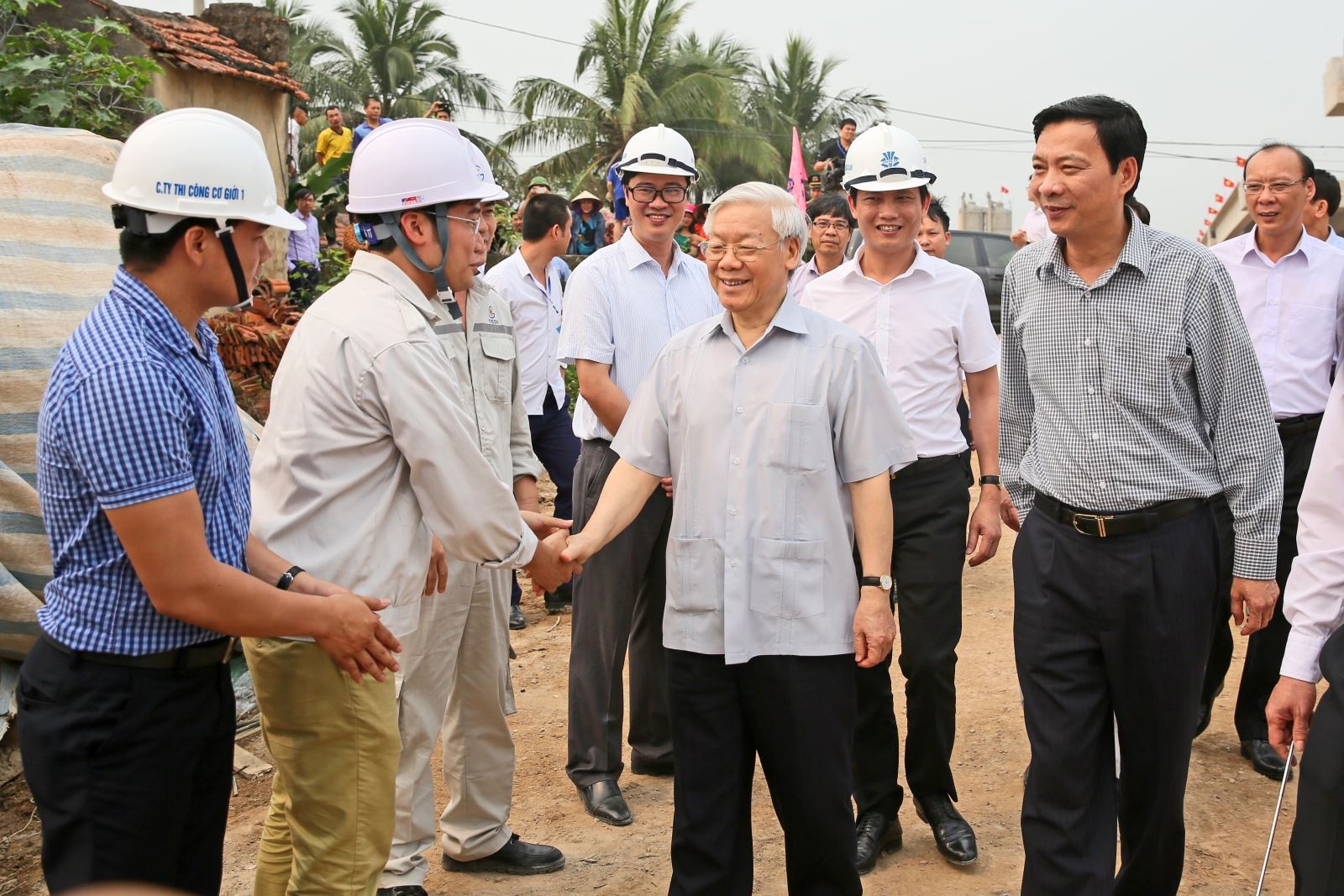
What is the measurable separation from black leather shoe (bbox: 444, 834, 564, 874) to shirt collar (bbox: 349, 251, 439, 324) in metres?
1.98

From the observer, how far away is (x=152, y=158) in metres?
2.49

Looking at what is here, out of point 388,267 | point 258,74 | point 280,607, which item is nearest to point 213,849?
point 280,607

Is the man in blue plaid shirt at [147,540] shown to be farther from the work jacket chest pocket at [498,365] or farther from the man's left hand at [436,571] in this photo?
the work jacket chest pocket at [498,365]

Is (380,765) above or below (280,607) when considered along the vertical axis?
below

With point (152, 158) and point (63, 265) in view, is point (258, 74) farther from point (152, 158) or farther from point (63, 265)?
A: point (152, 158)

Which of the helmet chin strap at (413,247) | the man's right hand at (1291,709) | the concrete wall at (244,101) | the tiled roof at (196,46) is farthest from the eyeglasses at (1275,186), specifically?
the tiled roof at (196,46)

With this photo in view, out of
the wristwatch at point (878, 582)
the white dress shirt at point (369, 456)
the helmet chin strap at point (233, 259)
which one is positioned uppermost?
the helmet chin strap at point (233, 259)

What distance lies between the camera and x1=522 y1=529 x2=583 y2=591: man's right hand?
11.6 feet

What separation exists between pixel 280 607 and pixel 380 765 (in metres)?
0.64

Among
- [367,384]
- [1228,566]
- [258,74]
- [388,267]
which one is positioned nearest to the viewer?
[367,384]

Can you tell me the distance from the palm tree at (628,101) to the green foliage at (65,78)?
23391mm

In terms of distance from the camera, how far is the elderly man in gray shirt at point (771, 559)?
3268 mm

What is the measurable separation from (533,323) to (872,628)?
4472 mm

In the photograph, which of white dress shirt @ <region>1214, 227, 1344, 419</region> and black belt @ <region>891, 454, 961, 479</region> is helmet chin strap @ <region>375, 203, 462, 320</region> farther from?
white dress shirt @ <region>1214, 227, 1344, 419</region>
